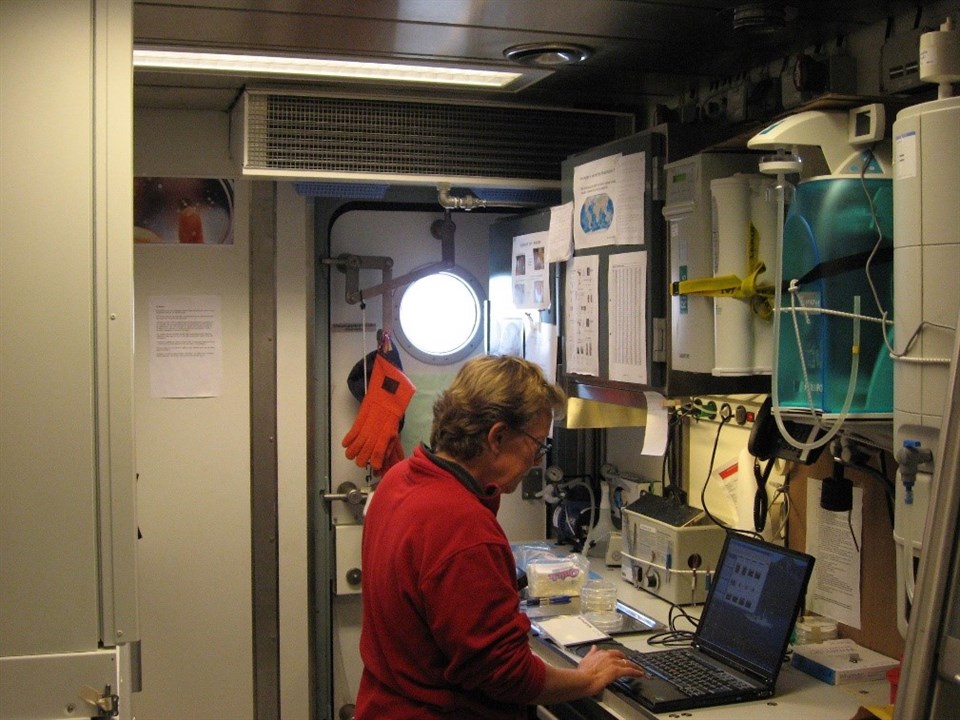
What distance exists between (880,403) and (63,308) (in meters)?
1.55

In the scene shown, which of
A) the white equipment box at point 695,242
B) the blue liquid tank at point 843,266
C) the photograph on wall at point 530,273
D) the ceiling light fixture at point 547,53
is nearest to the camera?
the blue liquid tank at point 843,266

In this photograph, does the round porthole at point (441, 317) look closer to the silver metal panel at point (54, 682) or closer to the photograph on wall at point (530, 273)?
the photograph on wall at point (530, 273)

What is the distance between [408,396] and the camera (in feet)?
12.4

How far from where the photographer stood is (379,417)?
3.77m

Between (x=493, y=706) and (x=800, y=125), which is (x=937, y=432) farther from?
(x=493, y=706)

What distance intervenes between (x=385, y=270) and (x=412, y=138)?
72 cm

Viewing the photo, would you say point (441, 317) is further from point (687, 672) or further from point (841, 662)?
point (841, 662)

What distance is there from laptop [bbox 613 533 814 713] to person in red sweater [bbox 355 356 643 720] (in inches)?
4.5

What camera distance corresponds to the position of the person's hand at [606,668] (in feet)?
7.29

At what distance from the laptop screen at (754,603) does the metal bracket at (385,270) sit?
1.71 meters

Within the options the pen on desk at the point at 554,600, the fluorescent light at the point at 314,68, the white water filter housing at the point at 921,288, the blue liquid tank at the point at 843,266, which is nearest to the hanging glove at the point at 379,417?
the pen on desk at the point at 554,600

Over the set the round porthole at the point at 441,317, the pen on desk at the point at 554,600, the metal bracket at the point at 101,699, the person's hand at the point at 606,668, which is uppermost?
the round porthole at the point at 441,317

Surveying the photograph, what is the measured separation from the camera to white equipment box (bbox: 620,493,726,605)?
9.42ft

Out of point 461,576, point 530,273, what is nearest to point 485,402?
point 461,576
